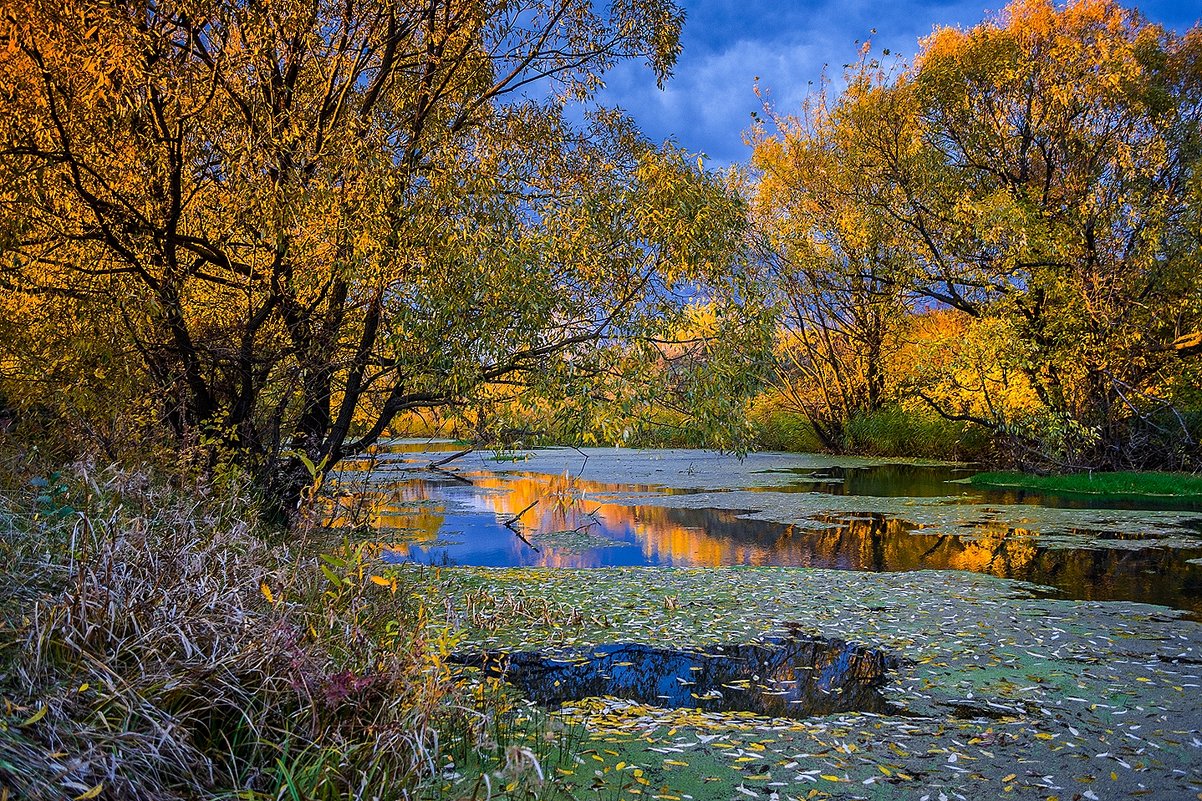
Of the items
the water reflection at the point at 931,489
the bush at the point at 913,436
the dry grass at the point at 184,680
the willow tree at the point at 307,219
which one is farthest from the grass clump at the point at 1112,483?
the dry grass at the point at 184,680

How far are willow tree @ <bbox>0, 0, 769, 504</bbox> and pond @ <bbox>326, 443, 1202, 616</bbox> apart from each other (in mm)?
2255

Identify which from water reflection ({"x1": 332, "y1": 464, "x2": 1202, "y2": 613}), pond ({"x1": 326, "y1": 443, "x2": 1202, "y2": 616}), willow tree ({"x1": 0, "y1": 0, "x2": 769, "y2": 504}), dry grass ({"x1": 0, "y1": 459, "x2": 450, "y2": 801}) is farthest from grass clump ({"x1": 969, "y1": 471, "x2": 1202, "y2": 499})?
dry grass ({"x1": 0, "y1": 459, "x2": 450, "y2": 801})

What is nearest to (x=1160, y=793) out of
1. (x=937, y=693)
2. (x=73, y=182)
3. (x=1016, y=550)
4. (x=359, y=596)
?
(x=937, y=693)

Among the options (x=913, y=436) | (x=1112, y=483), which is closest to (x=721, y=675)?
(x=1112, y=483)

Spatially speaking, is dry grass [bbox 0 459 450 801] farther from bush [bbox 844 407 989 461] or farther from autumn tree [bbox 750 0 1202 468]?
bush [bbox 844 407 989 461]

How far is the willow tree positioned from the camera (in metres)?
11.0

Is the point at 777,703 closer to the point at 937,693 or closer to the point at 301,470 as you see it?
the point at 937,693

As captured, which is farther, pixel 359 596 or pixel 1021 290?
pixel 1021 290

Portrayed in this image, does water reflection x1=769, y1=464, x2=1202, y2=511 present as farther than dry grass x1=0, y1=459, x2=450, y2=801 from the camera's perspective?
Yes

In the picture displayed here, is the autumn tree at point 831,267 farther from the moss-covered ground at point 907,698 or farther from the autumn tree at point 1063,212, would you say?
the moss-covered ground at point 907,698

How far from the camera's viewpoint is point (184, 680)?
465 centimetres

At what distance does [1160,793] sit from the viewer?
18.1ft

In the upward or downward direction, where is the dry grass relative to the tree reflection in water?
upward

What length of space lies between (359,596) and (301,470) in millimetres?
8570
